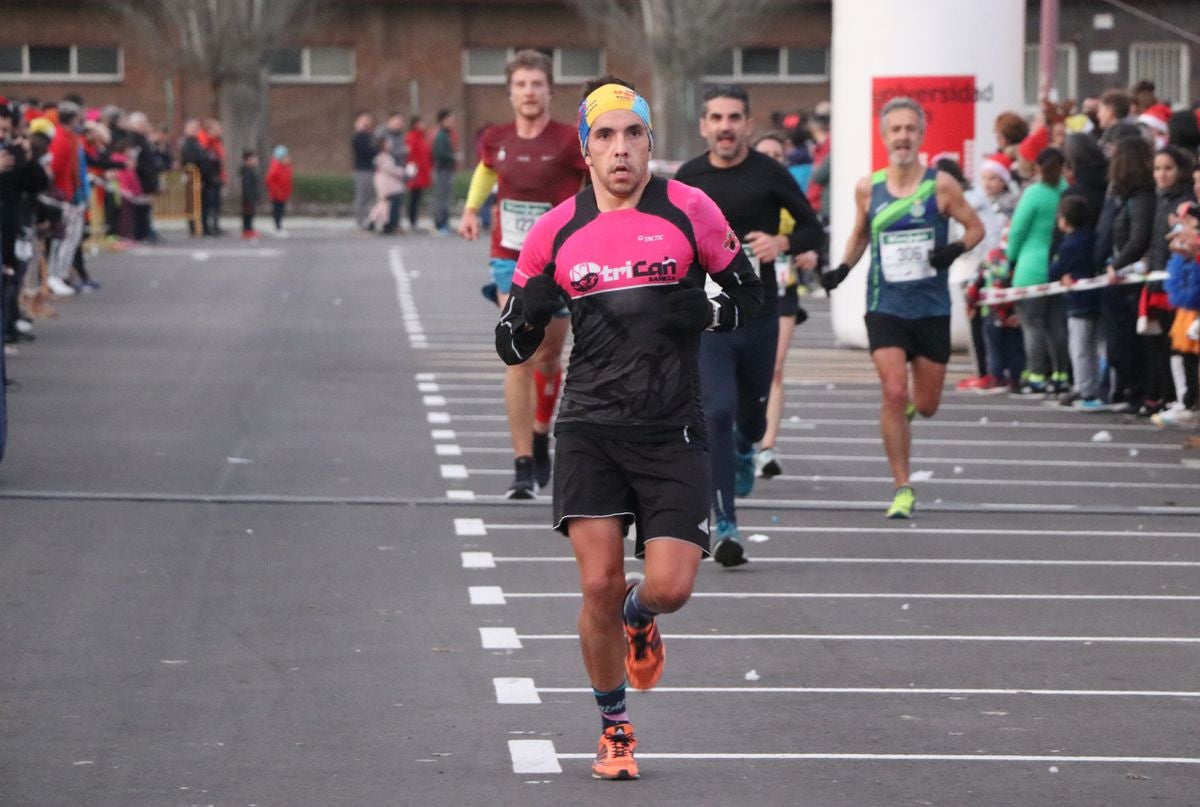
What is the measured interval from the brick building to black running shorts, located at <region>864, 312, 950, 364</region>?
1723 inches

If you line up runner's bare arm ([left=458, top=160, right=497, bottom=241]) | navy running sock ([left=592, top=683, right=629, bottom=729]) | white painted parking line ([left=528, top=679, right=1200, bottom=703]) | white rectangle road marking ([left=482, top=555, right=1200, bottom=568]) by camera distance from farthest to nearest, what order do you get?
1. runner's bare arm ([left=458, top=160, right=497, bottom=241])
2. white rectangle road marking ([left=482, top=555, right=1200, bottom=568])
3. white painted parking line ([left=528, top=679, right=1200, bottom=703])
4. navy running sock ([left=592, top=683, right=629, bottom=729])

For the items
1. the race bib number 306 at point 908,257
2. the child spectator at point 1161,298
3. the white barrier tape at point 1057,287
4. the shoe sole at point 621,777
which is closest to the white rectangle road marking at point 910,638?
the shoe sole at point 621,777

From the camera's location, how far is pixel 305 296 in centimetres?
2722

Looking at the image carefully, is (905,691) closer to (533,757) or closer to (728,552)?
(533,757)

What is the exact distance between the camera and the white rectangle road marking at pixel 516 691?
7.68m

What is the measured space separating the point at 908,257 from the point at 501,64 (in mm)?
46289

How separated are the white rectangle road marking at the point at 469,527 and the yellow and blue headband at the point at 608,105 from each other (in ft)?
15.5

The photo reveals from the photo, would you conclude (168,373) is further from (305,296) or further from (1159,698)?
(1159,698)

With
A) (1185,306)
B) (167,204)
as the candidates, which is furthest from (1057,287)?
(167,204)

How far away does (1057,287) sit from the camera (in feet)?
56.0

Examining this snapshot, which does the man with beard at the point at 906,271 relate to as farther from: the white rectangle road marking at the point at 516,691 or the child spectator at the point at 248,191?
the child spectator at the point at 248,191

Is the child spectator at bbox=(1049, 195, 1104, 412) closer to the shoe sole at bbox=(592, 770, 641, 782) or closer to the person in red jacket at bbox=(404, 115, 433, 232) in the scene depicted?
the shoe sole at bbox=(592, 770, 641, 782)

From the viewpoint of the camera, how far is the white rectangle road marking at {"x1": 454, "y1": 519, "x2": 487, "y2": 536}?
11305mm

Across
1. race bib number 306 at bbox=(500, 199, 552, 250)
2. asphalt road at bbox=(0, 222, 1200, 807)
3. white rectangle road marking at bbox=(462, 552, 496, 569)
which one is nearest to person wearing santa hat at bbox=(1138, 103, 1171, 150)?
asphalt road at bbox=(0, 222, 1200, 807)
